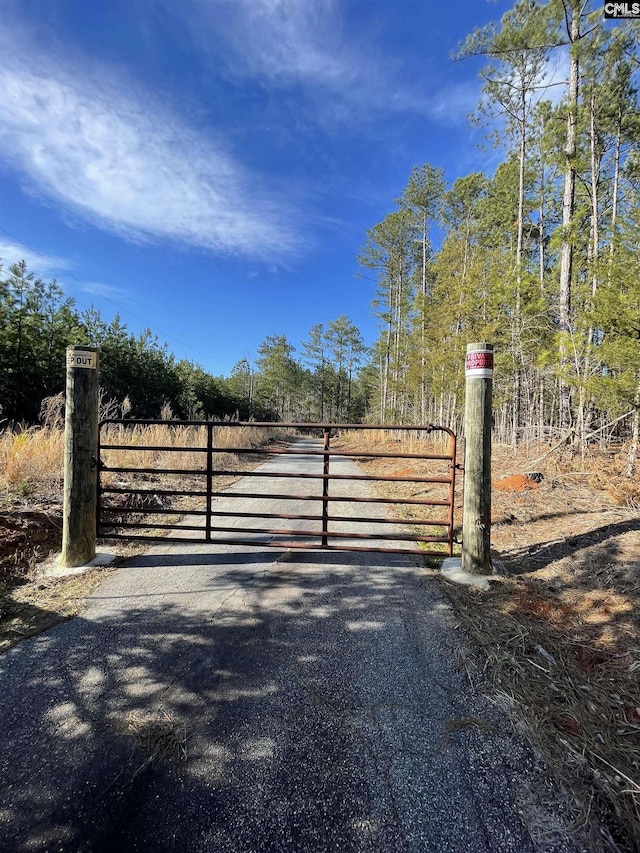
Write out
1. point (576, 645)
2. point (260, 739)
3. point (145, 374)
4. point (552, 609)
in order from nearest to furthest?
point (260, 739)
point (576, 645)
point (552, 609)
point (145, 374)

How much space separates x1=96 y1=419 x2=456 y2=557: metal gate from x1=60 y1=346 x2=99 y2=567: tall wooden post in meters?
0.19

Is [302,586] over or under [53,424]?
under

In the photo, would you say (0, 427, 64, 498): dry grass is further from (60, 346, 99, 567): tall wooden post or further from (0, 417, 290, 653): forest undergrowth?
(60, 346, 99, 567): tall wooden post

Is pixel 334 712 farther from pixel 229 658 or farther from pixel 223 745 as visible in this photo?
pixel 229 658

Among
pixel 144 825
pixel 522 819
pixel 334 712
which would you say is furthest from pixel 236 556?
pixel 522 819

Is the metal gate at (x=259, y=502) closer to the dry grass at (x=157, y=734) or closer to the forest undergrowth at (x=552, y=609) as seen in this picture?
the forest undergrowth at (x=552, y=609)

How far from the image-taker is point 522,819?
1.28 meters

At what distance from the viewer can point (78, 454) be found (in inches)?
130

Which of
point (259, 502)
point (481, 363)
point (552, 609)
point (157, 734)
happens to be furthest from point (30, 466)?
point (552, 609)

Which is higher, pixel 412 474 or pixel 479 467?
pixel 479 467

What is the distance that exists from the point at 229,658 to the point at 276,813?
876 millimetres

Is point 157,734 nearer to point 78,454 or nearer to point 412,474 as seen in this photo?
point 78,454

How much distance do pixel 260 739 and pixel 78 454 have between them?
276cm

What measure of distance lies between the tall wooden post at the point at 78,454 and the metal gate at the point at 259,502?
0.19m
